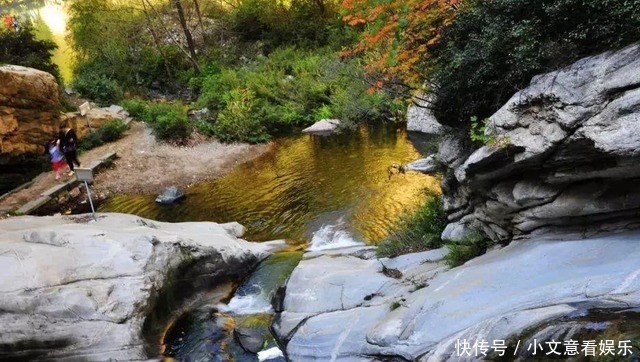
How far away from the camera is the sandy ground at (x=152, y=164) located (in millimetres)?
15555

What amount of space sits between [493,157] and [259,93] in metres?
18.0

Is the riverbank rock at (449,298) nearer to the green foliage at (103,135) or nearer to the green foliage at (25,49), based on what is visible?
the green foliage at (103,135)

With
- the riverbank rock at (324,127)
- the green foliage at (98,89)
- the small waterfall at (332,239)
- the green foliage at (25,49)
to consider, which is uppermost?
the green foliage at (25,49)

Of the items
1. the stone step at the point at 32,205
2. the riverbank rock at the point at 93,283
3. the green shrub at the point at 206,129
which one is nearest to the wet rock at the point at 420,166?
the riverbank rock at the point at 93,283

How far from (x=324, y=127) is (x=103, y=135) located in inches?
360

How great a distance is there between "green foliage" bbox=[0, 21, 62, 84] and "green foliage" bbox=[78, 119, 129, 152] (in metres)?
4.00

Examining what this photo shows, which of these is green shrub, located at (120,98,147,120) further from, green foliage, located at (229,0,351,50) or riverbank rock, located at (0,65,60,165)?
green foliage, located at (229,0,351,50)

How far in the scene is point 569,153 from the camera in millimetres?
5008

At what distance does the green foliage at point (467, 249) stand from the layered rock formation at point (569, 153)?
1.86 ft

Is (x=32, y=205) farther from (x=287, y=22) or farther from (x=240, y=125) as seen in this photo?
(x=287, y=22)

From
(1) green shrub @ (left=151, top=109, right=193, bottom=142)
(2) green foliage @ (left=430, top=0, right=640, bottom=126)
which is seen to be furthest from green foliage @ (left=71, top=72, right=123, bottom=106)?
(2) green foliage @ (left=430, top=0, right=640, bottom=126)

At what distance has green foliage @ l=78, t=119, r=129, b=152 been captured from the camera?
18.3m

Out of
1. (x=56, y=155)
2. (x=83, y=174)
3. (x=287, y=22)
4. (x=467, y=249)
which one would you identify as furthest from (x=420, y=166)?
(x=287, y=22)

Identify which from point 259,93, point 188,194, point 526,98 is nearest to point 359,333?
point 526,98
